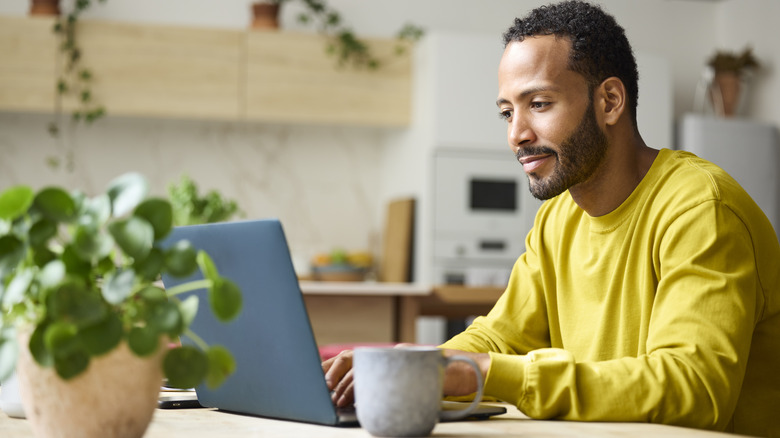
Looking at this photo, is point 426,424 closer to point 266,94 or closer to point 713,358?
point 713,358

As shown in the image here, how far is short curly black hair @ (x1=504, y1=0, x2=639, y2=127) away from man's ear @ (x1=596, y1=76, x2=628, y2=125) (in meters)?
0.01

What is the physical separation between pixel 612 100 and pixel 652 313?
1.40 feet

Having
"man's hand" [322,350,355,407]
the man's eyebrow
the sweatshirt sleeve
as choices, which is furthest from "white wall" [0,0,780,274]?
"man's hand" [322,350,355,407]

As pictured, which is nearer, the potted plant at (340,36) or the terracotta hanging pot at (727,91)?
the potted plant at (340,36)

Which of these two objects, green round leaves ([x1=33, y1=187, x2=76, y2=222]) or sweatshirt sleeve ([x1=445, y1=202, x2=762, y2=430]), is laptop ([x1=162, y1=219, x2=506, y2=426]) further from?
green round leaves ([x1=33, y1=187, x2=76, y2=222])

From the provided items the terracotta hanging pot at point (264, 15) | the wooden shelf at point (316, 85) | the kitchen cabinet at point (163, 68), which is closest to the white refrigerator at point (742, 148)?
the wooden shelf at point (316, 85)

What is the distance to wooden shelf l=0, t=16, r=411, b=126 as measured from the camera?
4.24 m

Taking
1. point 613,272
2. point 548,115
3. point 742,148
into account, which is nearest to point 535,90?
point 548,115

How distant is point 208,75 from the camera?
4410 mm

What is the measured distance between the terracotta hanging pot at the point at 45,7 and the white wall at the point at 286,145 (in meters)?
0.22

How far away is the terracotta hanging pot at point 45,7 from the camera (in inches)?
169

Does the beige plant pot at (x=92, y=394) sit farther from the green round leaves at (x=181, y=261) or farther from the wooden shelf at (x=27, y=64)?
the wooden shelf at (x=27, y=64)

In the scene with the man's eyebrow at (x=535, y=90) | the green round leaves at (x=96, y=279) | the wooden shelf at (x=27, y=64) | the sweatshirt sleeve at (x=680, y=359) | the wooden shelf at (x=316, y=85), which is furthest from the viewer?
the wooden shelf at (x=316, y=85)

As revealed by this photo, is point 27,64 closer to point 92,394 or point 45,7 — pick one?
point 45,7
